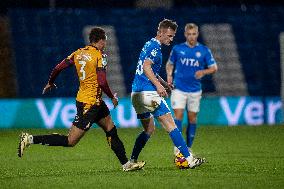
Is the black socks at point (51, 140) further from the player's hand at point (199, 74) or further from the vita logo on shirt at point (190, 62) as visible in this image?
the vita logo on shirt at point (190, 62)

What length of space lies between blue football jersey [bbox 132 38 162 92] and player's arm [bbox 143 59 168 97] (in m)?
0.09

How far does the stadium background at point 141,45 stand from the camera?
864 inches

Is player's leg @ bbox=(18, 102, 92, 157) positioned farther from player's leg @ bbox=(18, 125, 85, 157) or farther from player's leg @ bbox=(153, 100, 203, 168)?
player's leg @ bbox=(153, 100, 203, 168)

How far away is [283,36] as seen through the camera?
22.8 metres

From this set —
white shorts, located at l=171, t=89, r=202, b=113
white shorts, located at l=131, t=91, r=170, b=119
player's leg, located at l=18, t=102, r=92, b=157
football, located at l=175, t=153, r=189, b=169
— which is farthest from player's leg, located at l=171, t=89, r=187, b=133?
player's leg, located at l=18, t=102, r=92, b=157

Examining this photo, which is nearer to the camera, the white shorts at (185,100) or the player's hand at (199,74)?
the player's hand at (199,74)

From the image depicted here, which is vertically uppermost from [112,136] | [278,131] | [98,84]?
[98,84]

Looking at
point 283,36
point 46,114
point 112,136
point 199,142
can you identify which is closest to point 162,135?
point 199,142

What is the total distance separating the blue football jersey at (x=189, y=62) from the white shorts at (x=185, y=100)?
3.3 inches

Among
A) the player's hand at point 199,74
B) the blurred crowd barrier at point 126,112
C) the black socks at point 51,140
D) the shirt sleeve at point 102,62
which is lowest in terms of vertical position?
the blurred crowd barrier at point 126,112

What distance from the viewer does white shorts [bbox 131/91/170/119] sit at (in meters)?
11.8

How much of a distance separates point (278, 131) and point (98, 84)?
29.1 ft

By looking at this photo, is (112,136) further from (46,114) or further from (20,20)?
(20,20)

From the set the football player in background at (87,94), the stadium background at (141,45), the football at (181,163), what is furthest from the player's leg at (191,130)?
the stadium background at (141,45)
